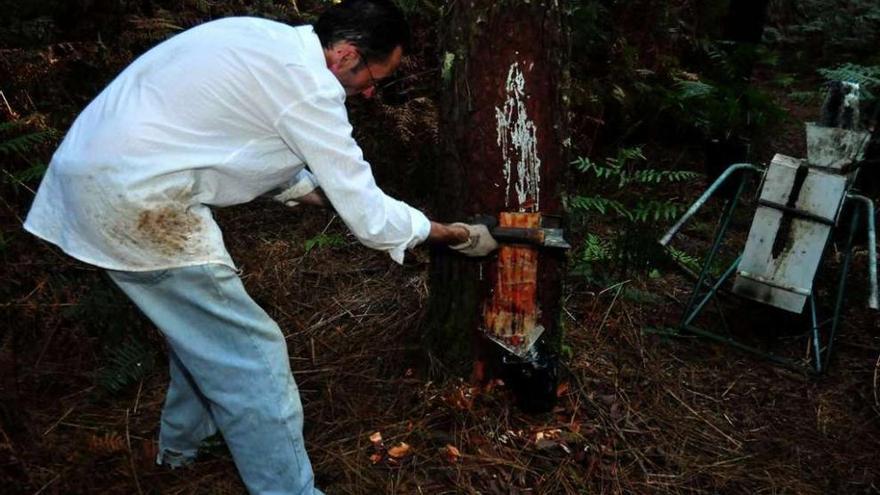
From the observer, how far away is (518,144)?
2.58m

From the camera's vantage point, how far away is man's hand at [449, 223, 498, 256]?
8.35ft

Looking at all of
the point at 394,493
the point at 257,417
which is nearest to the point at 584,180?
the point at 394,493

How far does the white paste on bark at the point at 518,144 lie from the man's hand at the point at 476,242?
0.17m

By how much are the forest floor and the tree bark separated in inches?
11.9

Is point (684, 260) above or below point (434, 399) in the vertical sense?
above

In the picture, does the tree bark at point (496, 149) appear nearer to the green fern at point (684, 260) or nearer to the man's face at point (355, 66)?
the man's face at point (355, 66)

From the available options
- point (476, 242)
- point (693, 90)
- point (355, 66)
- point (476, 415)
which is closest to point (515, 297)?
point (476, 242)

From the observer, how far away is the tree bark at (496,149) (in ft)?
8.05

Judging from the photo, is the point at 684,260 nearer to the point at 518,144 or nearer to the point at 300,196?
the point at 518,144

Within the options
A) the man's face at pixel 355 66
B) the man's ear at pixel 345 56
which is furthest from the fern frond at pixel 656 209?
the man's ear at pixel 345 56

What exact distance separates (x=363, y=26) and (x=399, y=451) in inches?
66.9

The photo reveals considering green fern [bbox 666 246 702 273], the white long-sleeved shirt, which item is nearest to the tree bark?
the white long-sleeved shirt

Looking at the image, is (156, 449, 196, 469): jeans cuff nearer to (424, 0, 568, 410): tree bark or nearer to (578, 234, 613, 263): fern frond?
(424, 0, 568, 410): tree bark

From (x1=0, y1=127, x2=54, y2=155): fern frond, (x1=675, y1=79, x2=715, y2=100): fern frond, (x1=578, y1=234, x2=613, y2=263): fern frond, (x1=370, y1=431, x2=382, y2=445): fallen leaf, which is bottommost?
(x1=370, y1=431, x2=382, y2=445): fallen leaf
